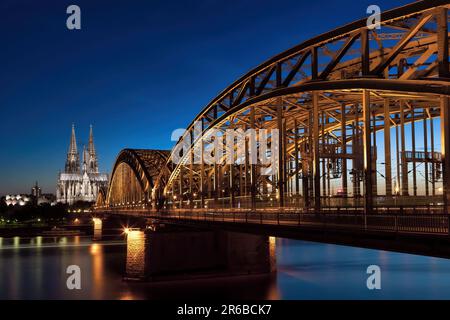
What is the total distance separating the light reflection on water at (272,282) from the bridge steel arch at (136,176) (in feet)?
86.3

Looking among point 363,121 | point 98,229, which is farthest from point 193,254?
point 98,229

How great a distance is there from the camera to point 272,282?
45.4 m

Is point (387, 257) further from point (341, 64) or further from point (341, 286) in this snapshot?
point (341, 64)

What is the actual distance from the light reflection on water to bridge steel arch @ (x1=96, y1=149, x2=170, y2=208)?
86.3 ft

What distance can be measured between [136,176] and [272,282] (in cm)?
6177

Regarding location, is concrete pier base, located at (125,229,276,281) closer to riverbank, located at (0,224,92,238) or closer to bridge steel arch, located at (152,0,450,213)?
bridge steel arch, located at (152,0,450,213)

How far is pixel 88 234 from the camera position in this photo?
134 metres

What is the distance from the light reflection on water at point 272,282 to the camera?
40.6 meters

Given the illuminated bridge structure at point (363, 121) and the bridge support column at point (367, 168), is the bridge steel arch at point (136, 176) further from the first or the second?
the bridge support column at point (367, 168)

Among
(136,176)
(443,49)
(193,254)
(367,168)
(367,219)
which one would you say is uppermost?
(443,49)

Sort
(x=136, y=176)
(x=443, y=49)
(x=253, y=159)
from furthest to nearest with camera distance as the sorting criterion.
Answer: (x=136, y=176) < (x=253, y=159) < (x=443, y=49)

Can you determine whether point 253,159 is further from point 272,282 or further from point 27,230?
point 27,230
